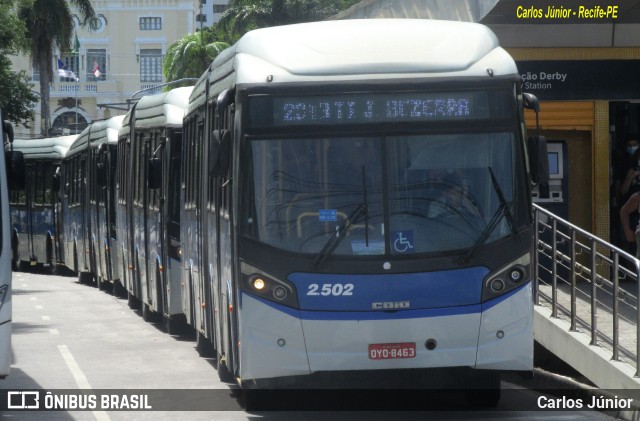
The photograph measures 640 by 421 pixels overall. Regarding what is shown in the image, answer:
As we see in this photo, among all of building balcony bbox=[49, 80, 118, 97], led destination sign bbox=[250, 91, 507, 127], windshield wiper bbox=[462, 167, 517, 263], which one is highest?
building balcony bbox=[49, 80, 118, 97]

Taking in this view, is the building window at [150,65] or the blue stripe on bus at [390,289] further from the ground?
the building window at [150,65]

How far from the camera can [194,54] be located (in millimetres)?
73625

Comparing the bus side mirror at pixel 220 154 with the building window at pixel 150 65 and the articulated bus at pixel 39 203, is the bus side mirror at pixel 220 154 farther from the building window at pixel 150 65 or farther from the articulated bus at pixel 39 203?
the building window at pixel 150 65

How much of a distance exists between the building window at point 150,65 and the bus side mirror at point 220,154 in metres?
98.4

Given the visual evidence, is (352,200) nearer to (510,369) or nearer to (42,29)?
(510,369)

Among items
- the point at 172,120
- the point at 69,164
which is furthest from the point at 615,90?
the point at 69,164

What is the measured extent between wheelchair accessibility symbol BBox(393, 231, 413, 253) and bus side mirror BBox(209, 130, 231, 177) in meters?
1.39

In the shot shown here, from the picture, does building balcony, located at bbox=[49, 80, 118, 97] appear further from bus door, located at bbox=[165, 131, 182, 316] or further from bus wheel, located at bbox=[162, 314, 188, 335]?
bus door, located at bbox=[165, 131, 182, 316]

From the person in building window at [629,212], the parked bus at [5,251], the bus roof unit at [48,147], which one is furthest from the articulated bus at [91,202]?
the parked bus at [5,251]

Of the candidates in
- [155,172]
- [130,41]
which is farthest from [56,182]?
[130,41]

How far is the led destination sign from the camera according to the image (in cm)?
1055

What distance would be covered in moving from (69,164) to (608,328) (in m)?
22.4

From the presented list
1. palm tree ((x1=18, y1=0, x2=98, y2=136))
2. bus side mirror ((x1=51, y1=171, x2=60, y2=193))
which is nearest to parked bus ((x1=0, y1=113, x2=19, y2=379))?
bus side mirror ((x1=51, y1=171, x2=60, y2=193))

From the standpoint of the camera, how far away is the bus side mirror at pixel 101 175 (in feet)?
85.1
